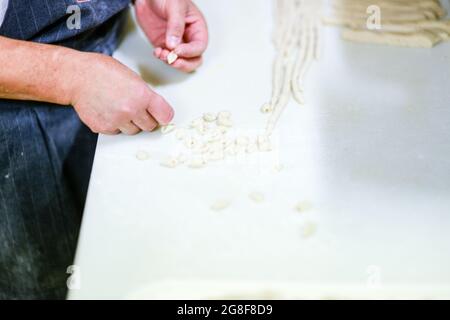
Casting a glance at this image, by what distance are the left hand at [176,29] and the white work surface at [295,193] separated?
3 cm

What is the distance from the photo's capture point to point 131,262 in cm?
76

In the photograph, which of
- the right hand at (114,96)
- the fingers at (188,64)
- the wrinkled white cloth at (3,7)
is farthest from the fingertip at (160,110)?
the wrinkled white cloth at (3,7)

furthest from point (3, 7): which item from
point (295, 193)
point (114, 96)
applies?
point (295, 193)

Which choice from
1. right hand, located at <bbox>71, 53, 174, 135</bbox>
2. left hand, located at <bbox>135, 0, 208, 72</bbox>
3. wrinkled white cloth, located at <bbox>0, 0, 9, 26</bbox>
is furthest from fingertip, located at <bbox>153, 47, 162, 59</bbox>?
wrinkled white cloth, located at <bbox>0, 0, 9, 26</bbox>

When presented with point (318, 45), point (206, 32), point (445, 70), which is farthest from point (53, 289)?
point (445, 70)

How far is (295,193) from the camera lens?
2.74ft

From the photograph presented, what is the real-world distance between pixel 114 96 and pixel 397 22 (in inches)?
23.2

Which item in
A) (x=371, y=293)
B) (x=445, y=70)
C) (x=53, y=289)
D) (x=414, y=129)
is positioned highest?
(x=445, y=70)

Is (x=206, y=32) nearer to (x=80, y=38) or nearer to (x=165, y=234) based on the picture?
(x=80, y=38)

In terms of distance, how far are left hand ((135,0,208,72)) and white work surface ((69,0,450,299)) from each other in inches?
1.3

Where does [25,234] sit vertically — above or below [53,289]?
above

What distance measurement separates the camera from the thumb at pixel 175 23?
99 cm

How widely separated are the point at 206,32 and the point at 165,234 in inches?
17.3

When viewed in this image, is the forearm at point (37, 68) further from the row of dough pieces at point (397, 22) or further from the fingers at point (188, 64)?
the row of dough pieces at point (397, 22)
